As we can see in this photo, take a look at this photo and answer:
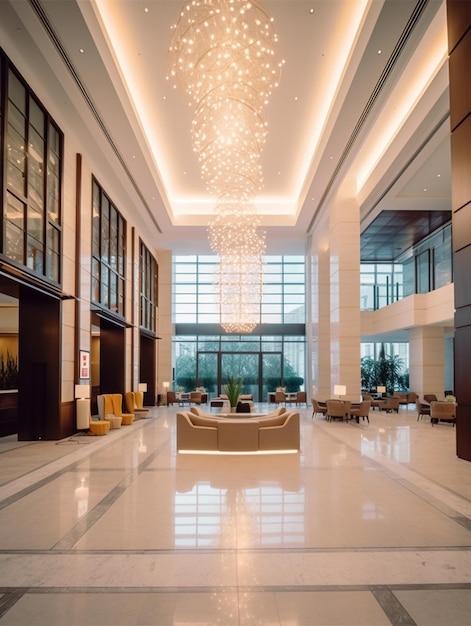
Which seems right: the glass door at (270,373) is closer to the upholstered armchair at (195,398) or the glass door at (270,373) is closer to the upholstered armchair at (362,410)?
the upholstered armchair at (195,398)

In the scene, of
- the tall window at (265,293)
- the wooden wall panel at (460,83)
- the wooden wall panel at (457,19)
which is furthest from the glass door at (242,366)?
the wooden wall panel at (457,19)

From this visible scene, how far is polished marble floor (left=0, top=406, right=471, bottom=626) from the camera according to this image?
3359mm

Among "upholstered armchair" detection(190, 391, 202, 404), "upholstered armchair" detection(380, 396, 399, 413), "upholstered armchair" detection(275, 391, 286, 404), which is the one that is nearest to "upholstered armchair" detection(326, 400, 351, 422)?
"upholstered armchair" detection(380, 396, 399, 413)

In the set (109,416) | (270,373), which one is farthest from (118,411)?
(270,373)

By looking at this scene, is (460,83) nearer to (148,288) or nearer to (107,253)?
(107,253)

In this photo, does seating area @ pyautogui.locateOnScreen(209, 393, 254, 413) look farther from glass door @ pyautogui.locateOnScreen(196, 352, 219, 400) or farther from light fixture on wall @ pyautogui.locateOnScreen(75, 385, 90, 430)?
glass door @ pyautogui.locateOnScreen(196, 352, 219, 400)

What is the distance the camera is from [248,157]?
348 inches

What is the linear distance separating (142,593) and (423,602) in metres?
1.90

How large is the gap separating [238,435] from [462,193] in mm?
5462

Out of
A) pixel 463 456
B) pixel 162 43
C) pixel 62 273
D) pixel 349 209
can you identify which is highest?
pixel 162 43

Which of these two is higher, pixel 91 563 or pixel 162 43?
pixel 162 43

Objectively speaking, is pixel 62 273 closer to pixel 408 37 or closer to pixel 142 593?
pixel 408 37

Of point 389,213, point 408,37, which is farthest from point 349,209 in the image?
point 408,37

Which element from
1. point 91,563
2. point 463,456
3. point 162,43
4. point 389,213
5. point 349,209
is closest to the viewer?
point 91,563
